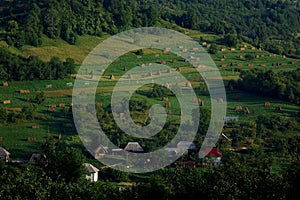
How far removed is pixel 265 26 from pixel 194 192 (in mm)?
54305

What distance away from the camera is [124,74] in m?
51.3

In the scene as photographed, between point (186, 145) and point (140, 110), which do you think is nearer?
point (186, 145)

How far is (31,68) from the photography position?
48.1 meters

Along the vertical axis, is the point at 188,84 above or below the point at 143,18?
below

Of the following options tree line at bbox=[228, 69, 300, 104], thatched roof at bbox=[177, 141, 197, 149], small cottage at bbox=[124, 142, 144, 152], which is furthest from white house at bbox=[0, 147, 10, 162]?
tree line at bbox=[228, 69, 300, 104]

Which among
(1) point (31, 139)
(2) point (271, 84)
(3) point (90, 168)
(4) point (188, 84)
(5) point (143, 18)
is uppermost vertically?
(5) point (143, 18)

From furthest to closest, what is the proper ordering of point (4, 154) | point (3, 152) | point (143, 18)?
point (143, 18)
point (3, 152)
point (4, 154)

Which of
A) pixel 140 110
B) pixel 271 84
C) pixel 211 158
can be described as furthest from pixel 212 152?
pixel 271 84

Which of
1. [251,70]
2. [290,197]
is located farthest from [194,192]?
[251,70]

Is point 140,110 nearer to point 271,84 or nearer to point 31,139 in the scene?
point 31,139

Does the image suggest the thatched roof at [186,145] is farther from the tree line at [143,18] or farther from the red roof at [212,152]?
the tree line at [143,18]

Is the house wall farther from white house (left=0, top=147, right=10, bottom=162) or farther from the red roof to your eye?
the red roof

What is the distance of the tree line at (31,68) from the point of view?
156 ft

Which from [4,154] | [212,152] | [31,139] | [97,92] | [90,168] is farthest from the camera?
[97,92]
